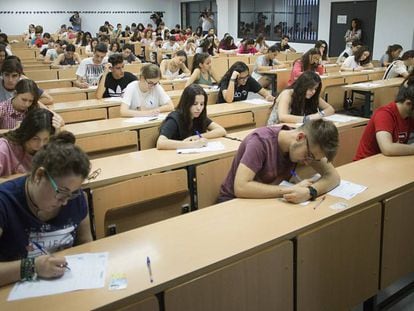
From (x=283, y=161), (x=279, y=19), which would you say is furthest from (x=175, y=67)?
(x=279, y=19)

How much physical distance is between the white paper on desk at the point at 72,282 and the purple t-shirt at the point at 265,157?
0.91 meters

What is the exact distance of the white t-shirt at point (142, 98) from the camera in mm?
4145

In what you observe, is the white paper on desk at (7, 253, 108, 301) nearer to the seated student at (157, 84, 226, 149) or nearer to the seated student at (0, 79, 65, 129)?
the seated student at (157, 84, 226, 149)

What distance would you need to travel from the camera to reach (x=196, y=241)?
1.67 metres

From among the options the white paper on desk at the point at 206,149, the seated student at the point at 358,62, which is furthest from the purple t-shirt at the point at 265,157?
the seated student at the point at 358,62

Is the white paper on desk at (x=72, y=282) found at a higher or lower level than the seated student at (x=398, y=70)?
lower

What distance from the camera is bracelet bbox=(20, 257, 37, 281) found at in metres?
1.43

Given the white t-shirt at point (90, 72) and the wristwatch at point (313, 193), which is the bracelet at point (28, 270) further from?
the white t-shirt at point (90, 72)

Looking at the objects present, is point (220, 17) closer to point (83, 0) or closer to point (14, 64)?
point (83, 0)

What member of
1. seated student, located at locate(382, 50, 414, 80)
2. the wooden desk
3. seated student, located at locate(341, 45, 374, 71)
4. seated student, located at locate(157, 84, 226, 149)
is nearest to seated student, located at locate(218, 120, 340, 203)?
seated student, located at locate(157, 84, 226, 149)

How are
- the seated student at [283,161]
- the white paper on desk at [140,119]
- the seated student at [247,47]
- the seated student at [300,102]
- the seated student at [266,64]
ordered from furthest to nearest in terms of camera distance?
the seated student at [247,47] → the seated student at [266,64] → the white paper on desk at [140,119] → the seated student at [300,102] → the seated student at [283,161]

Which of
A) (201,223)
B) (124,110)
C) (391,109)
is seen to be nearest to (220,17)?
(124,110)

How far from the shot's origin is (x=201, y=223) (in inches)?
72.1

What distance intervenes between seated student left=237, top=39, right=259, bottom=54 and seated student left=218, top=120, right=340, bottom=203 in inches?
337
